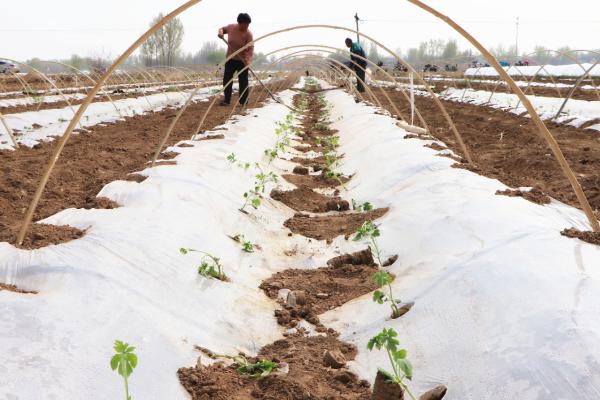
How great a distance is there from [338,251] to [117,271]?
160 cm

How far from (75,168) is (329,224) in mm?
2793

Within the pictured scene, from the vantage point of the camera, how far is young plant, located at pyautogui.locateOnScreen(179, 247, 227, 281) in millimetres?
2746

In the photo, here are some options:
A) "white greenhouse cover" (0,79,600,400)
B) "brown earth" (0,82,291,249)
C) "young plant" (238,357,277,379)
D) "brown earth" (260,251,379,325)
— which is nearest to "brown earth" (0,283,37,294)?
"white greenhouse cover" (0,79,600,400)

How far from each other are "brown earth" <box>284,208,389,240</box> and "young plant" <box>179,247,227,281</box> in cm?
109

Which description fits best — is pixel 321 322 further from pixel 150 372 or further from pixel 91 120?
pixel 91 120

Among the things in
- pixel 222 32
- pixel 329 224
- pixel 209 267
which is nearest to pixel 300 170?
pixel 329 224

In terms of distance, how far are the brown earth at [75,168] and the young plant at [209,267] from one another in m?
0.70

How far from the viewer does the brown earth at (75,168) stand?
350 centimetres

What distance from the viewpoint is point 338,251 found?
138 inches

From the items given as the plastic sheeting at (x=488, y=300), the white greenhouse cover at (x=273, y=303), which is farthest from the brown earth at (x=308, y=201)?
the plastic sheeting at (x=488, y=300)

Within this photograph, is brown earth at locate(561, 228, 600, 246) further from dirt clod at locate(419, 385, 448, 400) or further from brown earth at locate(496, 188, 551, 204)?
dirt clod at locate(419, 385, 448, 400)

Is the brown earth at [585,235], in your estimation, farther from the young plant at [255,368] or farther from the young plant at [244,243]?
the young plant at [244,243]

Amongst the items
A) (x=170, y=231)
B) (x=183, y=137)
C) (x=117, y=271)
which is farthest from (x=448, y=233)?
(x=183, y=137)

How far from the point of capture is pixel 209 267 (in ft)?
9.25
